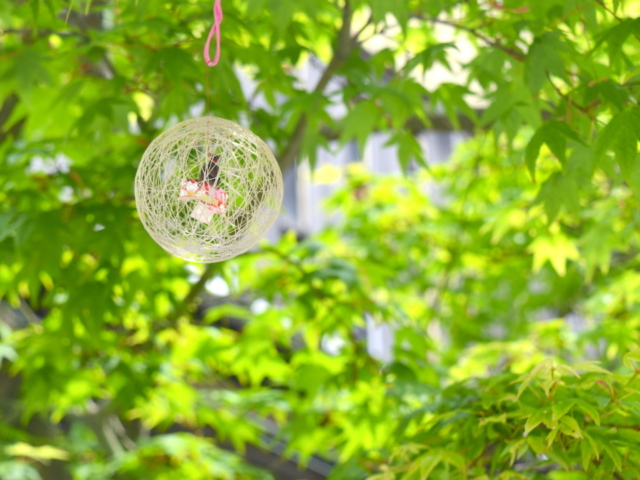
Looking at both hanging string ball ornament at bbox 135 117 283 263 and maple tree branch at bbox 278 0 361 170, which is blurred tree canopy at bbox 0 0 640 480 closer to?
maple tree branch at bbox 278 0 361 170

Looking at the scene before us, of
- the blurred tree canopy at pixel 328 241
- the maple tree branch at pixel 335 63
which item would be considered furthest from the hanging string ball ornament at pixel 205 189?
the maple tree branch at pixel 335 63

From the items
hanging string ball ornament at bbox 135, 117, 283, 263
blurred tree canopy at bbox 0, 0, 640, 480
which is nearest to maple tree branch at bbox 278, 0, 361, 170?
blurred tree canopy at bbox 0, 0, 640, 480

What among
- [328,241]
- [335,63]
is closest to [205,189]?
[335,63]

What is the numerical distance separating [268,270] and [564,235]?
0.77 m

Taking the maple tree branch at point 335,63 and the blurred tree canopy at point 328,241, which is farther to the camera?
the maple tree branch at point 335,63

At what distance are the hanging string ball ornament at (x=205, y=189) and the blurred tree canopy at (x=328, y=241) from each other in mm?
224

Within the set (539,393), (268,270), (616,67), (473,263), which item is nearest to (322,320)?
(268,270)

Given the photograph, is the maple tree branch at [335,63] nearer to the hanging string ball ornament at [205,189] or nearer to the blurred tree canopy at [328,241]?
the blurred tree canopy at [328,241]

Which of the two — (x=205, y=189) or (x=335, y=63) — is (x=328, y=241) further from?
(x=205, y=189)

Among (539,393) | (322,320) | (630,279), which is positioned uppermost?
(539,393)

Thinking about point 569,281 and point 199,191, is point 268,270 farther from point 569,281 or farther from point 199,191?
point 569,281

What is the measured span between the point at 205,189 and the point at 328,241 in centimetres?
139

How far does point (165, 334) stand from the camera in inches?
82.2

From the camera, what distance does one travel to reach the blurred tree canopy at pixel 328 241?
102 centimetres
